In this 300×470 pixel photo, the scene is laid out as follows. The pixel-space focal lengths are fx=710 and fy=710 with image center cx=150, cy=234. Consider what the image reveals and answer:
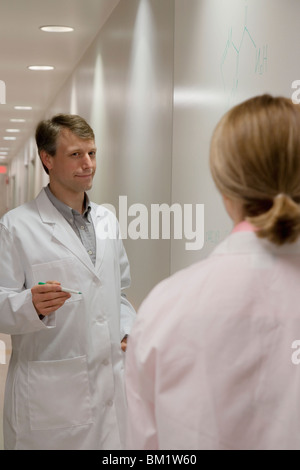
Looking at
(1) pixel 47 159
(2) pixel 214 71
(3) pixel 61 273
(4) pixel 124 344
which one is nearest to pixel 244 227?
(3) pixel 61 273

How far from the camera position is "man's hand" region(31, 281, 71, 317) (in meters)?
1.99

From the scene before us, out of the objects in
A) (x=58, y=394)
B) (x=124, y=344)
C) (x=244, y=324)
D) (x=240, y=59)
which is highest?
(x=240, y=59)

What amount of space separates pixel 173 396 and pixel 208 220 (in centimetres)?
161

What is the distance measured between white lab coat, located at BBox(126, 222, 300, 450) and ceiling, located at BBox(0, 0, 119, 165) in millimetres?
3555

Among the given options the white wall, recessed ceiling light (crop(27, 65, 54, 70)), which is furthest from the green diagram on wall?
recessed ceiling light (crop(27, 65, 54, 70))

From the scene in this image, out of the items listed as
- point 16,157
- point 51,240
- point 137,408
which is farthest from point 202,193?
point 16,157

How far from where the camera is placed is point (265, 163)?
3.37ft

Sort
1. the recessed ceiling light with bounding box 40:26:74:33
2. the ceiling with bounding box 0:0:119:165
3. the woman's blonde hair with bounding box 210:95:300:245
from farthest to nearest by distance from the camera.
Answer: the recessed ceiling light with bounding box 40:26:74:33 < the ceiling with bounding box 0:0:119:165 < the woman's blonde hair with bounding box 210:95:300:245

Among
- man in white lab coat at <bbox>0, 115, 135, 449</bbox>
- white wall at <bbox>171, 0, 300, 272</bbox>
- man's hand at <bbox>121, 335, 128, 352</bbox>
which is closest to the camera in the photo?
white wall at <bbox>171, 0, 300, 272</bbox>

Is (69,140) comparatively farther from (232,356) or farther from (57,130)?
(232,356)

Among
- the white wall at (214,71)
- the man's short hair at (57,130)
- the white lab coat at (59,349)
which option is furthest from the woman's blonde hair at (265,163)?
the man's short hair at (57,130)

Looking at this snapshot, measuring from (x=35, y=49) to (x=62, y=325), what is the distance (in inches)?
139

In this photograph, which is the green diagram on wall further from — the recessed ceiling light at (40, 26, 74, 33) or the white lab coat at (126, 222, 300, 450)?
the recessed ceiling light at (40, 26, 74, 33)

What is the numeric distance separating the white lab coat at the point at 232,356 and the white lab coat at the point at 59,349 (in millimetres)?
1095
